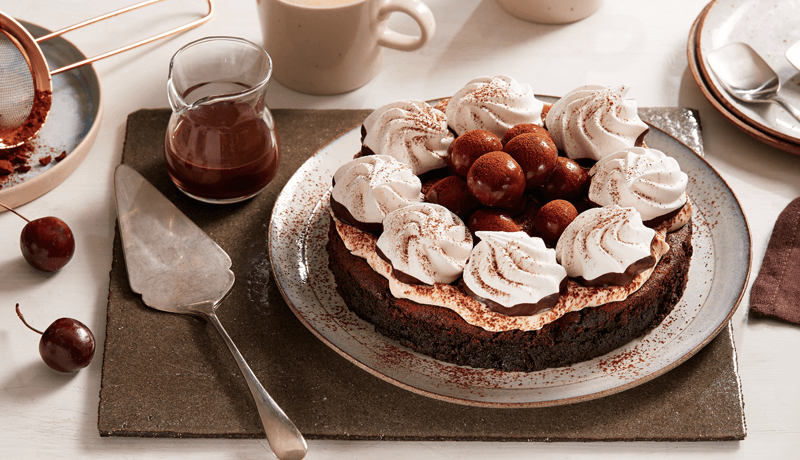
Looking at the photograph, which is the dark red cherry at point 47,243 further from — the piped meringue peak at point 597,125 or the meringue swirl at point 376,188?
the piped meringue peak at point 597,125

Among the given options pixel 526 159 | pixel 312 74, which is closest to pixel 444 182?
pixel 526 159

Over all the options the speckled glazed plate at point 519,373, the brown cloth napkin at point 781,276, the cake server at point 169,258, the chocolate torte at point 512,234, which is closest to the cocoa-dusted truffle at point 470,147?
the chocolate torte at point 512,234

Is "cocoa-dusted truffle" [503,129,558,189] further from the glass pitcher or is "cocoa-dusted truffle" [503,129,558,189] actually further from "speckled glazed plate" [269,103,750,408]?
→ the glass pitcher

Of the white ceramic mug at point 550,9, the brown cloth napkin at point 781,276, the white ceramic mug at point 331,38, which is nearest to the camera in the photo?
the brown cloth napkin at point 781,276

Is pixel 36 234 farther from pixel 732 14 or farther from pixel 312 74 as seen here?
pixel 732 14

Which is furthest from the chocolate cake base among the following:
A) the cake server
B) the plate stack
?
the plate stack

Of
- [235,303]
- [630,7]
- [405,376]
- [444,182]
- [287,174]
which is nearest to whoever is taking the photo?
[405,376]

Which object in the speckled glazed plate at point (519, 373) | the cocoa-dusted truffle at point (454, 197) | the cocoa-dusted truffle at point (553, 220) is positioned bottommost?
the speckled glazed plate at point (519, 373)
